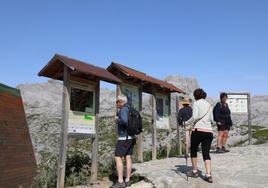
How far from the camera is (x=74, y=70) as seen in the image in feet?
29.5

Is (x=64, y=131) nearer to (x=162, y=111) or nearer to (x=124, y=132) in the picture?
(x=124, y=132)

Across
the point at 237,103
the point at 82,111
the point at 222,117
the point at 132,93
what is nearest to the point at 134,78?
the point at 132,93

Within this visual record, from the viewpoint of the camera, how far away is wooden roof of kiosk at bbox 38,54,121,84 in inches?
357

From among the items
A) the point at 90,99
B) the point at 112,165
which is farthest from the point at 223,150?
the point at 90,99

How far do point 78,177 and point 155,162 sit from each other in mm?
3468

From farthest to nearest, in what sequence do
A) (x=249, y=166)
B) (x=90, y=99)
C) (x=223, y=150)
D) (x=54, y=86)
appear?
(x=54, y=86)
(x=223, y=150)
(x=249, y=166)
(x=90, y=99)

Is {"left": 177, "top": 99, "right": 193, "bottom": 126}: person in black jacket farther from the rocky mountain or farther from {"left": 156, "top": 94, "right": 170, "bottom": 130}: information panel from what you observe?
the rocky mountain

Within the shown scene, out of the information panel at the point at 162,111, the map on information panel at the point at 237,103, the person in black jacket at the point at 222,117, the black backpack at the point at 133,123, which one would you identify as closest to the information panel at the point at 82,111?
the black backpack at the point at 133,123

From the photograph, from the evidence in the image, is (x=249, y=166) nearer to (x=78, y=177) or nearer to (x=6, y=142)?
(x=78, y=177)

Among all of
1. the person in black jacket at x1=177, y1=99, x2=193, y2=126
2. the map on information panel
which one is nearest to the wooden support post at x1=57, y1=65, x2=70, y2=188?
the person in black jacket at x1=177, y1=99, x2=193, y2=126

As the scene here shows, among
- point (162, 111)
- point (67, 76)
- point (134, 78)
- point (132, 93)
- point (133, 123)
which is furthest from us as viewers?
point (162, 111)

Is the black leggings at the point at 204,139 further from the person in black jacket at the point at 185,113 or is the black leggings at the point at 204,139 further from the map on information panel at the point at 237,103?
the map on information panel at the point at 237,103

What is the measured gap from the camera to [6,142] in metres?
13.5

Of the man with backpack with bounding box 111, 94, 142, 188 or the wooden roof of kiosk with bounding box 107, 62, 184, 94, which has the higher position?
the wooden roof of kiosk with bounding box 107, 62, 184, 94
